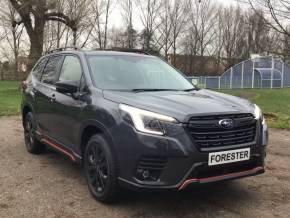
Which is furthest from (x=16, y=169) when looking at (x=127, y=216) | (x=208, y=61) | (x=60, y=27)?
(x=208, y=61)

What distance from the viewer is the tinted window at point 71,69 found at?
17.8 feet

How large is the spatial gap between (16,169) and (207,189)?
2859 mm

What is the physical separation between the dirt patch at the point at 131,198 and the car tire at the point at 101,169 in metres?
0.13

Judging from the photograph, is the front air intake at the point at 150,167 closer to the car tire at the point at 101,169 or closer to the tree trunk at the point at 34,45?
the car tire at the point at 101,169

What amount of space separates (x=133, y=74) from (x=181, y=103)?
4.16ft

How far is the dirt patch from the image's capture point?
434cm

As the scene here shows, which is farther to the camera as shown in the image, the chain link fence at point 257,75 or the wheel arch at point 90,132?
the chain link fence at point 257,75

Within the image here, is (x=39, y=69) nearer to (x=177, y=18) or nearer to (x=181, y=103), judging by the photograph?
(x=181, y=103)

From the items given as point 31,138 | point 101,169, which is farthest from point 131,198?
point 31,138

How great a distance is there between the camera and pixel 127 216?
13.8 ft

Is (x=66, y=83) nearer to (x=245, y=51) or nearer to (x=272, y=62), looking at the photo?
(x=272, y=62)

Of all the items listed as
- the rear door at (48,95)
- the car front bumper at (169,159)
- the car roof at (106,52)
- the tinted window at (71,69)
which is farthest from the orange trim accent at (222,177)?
the rear door at (48,95)

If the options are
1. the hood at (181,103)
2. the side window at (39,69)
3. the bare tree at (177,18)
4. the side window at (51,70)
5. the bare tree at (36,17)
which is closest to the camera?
the hood at (181,103)

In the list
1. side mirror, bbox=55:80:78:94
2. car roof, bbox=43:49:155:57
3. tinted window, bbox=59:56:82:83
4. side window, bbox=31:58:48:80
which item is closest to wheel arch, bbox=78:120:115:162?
side mirror, bbox=55:80:78:94
